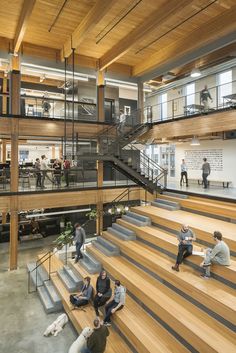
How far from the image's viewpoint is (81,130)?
11.8m

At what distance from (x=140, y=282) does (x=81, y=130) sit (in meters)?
7.66

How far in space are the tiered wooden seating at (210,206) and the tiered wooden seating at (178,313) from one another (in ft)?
11.1

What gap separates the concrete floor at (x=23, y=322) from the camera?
5840 mm

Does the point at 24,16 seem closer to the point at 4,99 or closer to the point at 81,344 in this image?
the point at 4,99

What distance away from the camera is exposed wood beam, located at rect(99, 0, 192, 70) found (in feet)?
22.9

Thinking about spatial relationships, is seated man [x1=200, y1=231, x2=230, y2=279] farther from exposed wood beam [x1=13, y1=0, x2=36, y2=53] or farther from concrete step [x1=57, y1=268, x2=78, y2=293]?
exposed wood beam [x1=13, y1=0, x2=36, y2=53]

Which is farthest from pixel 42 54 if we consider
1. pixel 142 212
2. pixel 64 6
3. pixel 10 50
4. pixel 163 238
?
pixel 163 238

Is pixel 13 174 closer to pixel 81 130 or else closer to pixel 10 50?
pixel 81 130

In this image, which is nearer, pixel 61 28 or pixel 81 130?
pixel 61 28

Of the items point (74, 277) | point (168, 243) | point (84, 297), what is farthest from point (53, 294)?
point (168, 243)

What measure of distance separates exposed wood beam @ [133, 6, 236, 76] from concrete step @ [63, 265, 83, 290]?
9.41 meters

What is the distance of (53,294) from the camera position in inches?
302

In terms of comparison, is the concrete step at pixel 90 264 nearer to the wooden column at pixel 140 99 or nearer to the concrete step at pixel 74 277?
the concrete step at pixel 74 277

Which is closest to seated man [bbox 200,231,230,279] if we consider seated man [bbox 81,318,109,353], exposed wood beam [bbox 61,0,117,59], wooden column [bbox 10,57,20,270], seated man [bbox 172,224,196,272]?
seated man [bbox 172,224,196,272]
